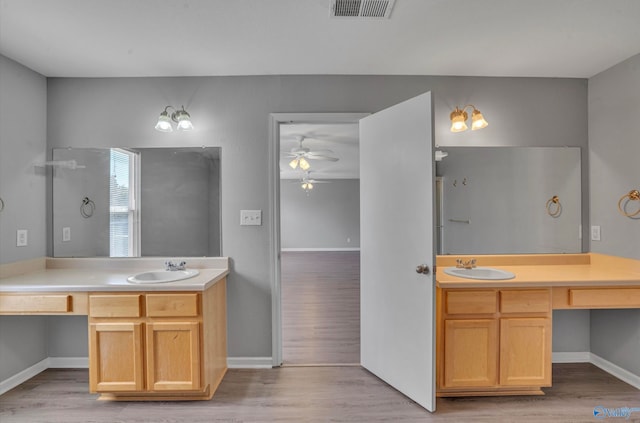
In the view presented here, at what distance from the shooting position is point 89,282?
6.94 ft

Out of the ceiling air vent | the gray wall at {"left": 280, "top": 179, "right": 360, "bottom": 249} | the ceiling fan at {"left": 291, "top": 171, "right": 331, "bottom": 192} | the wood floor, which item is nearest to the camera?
the ceiling air vent

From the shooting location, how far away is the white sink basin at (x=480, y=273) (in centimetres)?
222

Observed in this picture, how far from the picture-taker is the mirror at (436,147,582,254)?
2.63 metres

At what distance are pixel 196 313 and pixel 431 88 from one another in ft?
7.91

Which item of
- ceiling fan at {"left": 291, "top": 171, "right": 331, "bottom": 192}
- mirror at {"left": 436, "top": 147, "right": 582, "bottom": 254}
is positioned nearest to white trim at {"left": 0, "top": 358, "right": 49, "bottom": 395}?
mirror at {"left": 436, "top": 147, "right": 582, "bottom": 254}

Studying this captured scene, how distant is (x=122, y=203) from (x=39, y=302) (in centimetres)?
89

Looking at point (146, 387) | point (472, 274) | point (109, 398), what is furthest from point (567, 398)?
point (109, 398)

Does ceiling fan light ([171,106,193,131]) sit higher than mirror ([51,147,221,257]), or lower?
higher

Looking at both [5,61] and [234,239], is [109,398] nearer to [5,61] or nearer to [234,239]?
[234,239]

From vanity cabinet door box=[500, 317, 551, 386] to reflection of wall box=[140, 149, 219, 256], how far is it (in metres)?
2.25

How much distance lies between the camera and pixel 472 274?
2383 mm

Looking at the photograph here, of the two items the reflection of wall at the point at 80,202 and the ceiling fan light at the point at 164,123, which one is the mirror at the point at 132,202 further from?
the ceiling fan light at the point at 164,123

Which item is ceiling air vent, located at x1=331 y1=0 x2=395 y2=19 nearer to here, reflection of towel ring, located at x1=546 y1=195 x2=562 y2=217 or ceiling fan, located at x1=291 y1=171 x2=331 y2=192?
reflection of towel ring, located at x1=546 y1=195 x2=562 y2=217

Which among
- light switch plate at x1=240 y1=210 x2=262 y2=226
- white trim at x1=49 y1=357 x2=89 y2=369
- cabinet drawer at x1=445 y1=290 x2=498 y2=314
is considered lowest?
white trim at x1=49 y1=357 x2=89 y2=369
